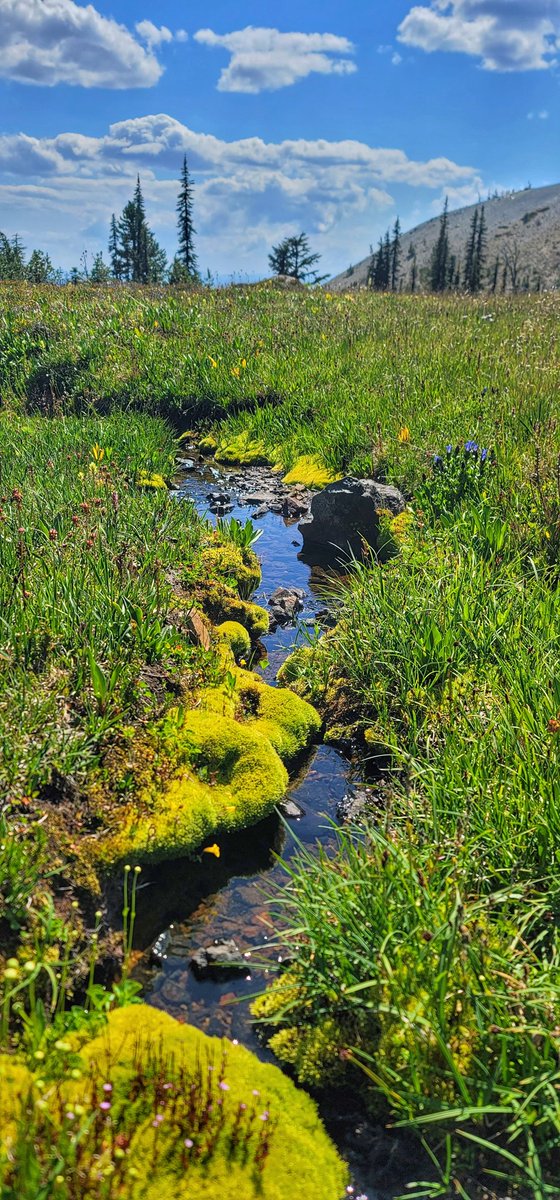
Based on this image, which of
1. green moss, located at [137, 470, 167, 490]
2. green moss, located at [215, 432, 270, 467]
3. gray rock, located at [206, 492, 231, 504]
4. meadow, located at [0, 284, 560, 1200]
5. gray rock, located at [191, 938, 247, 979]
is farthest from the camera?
green moss, located at [215, 432, 270, 467]

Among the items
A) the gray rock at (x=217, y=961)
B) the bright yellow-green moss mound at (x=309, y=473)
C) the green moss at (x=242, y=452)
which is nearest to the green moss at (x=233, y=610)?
the gray rock at (x=217, y=961)

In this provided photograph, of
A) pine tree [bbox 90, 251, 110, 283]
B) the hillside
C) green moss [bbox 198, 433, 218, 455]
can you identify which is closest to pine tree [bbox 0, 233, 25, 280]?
pine tree [bbox 90, 251, 110, 283]

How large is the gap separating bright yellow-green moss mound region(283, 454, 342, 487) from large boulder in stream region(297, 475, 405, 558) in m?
1.57

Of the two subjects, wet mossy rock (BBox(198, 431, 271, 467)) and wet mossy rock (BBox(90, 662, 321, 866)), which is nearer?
wet mossy rock (BBox(90, 662, 321, 866))

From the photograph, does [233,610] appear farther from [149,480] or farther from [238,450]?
[238,450]

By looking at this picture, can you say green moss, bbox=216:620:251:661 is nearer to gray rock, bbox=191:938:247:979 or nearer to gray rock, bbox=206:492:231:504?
gray rock, bbox=191:938:247:979

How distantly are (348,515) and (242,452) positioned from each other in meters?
4.31

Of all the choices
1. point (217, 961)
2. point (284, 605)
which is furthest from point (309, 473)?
point (217, 961)

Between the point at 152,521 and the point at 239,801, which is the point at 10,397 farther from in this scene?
the point at 239,801

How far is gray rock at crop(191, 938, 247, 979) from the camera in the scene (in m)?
3.63

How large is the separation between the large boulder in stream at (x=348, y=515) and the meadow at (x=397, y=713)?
0.32m

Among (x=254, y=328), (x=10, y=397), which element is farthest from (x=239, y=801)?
(x=254, y=328)

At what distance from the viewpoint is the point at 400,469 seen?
346 inches

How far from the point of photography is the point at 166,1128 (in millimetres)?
2551
